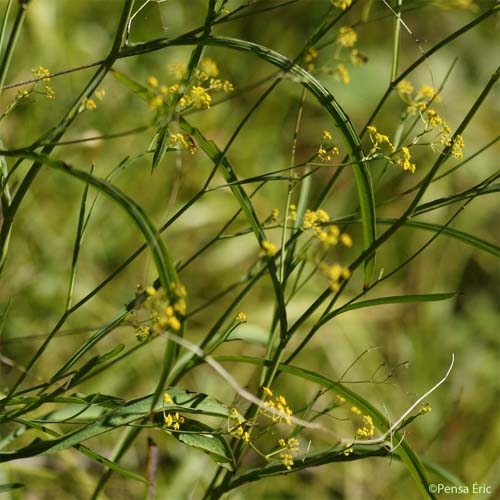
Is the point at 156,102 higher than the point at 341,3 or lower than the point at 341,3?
lower

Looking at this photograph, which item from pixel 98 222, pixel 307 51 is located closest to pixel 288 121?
pixel 98 222

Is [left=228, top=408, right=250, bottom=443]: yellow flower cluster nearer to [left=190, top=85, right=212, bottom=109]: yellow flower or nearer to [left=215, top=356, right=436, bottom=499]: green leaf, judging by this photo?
[left=215, top=356, right=436, bottom=499]: green leaf

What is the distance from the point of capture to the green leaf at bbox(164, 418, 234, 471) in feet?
2.39

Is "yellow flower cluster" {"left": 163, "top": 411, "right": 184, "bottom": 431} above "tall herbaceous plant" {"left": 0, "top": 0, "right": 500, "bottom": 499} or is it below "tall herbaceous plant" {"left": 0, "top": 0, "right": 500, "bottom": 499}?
below

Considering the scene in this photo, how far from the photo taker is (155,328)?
64cm

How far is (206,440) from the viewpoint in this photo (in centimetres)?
75

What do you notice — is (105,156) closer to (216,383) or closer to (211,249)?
(211,249)

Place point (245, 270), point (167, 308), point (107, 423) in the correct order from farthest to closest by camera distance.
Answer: point (245, 270) → point (107, 423) → point (167, 308)

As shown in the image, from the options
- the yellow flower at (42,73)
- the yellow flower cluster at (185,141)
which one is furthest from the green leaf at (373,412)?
the yellow flower at (42,73)

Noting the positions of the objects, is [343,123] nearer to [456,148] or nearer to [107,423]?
[456,148]

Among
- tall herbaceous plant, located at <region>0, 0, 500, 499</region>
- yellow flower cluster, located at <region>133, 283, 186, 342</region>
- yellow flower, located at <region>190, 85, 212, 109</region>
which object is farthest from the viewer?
tall herbaceous plant, located at <region>0, 0, 500, 499</region>

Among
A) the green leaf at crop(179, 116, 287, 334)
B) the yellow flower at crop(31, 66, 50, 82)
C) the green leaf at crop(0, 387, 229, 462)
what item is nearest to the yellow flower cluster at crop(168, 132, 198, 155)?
the green leaf at crop(179, 116, 287, 334)

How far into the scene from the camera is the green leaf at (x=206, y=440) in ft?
2.39

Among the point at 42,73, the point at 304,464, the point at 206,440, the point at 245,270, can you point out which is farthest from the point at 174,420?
the point at 245,270
